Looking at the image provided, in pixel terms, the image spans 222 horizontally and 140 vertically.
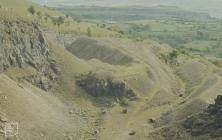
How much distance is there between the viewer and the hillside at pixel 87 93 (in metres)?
72.1

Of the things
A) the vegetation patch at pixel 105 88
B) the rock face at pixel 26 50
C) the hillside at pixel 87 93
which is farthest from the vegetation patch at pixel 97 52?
the rock face at pixel 26 50

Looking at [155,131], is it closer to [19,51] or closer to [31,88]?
[31,88]

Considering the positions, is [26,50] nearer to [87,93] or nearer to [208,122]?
[87,93]

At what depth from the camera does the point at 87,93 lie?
304 feet

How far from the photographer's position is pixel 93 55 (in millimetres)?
122688

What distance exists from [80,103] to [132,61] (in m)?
25.8

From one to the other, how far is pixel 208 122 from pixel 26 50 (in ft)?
109

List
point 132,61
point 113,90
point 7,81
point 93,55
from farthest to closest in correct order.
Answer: point 93,55, point 132,61, point 113,90, point 7,81

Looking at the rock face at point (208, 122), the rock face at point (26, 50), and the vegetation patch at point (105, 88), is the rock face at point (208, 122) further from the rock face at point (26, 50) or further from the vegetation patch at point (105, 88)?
the rock face at point (26, 50)

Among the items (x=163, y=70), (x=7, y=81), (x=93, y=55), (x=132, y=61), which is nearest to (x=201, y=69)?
(x=163, y=70)

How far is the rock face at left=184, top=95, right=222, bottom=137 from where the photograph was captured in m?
68.2

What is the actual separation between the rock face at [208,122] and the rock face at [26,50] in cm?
2653

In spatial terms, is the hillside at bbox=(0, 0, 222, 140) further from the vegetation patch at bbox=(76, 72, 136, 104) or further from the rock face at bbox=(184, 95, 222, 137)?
the rock face at bbox=(184, 95, 222, 137)

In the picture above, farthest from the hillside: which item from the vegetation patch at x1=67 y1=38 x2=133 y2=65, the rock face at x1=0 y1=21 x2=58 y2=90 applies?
the vegetation patch at x1=67 y1=38 x2=133 y2=65
